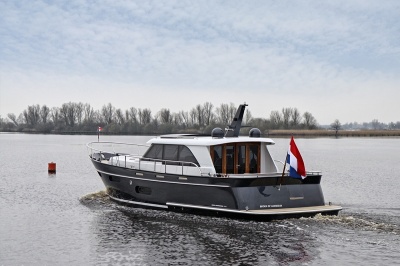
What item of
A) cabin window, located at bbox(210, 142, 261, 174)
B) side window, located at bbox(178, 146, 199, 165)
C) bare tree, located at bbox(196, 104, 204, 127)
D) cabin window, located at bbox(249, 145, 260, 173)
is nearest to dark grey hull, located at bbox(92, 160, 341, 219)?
side window, located at bbox(178, 146, 199, 165)

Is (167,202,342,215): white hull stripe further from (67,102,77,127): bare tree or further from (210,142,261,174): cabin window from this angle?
(67,102,77,127): bare tree

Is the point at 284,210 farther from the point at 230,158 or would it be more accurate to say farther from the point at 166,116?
the point at 166,116

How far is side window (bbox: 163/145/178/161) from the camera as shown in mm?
18922

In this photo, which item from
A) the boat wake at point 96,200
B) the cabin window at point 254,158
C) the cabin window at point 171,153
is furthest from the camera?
the boat wake at point 96,200

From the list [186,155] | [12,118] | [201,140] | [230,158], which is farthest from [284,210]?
[12,118]

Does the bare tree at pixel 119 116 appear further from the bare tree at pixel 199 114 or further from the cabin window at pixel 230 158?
the cabin window at pixel 230 158

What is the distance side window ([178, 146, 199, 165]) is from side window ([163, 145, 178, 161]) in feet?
0.85

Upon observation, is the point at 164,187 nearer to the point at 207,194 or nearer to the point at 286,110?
the point at 207,194

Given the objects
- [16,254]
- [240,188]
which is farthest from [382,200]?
[16,254]

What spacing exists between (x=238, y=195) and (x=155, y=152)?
182 inches

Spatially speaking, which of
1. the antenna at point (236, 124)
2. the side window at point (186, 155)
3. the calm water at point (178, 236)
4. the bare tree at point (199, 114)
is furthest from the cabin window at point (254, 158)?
the bare tree at point (199, 114)

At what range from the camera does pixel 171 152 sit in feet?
62.5

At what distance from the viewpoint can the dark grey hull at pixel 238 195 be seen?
16562 mm

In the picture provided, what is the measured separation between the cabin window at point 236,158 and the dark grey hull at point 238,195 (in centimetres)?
122
